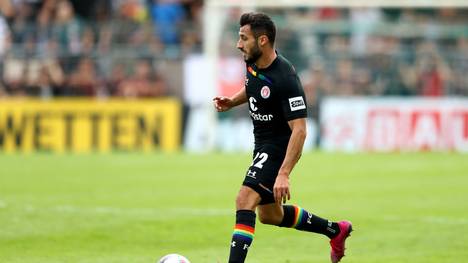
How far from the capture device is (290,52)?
27062mm

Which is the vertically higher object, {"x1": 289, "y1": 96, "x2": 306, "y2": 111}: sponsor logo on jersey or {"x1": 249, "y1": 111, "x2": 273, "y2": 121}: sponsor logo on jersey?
{"x1": 289, "y1": 96, "x2": 306, "y2": 111}: sponsor logo on jersey

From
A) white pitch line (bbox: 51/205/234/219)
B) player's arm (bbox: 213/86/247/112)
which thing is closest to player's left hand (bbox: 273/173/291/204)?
player's arm (bbox: 213/86/247/112)

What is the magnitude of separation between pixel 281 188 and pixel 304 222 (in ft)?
4.04

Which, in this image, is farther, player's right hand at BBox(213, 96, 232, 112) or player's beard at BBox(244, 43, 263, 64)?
player's right hand at BBox(213, 96, 232, 112)

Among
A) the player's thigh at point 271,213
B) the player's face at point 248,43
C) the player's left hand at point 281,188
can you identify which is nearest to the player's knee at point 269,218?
the player's thigh at point 271,213

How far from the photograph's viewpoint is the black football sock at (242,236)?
858 cm

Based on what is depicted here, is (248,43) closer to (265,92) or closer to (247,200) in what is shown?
(265,92)

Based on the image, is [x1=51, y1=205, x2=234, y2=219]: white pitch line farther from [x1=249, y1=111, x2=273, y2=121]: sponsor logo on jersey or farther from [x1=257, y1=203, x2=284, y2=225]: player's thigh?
[x1=249, y1=111, x2=273, y2=121]: sponsor logo on jersey

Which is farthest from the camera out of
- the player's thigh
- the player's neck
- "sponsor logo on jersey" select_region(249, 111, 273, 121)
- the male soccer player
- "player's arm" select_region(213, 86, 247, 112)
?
"player's arm" select_region(213, 86, 247, 112)

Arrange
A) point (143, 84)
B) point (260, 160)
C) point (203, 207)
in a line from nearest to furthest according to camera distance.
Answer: point (260, 160)
point (203, 207)
point (143, 84)

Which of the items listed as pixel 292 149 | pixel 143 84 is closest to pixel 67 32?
pixel 143 84

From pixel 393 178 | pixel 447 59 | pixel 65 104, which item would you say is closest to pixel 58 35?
pixel 65 104

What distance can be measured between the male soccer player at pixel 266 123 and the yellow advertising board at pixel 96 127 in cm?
1697

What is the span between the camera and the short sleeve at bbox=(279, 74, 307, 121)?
8.82m
